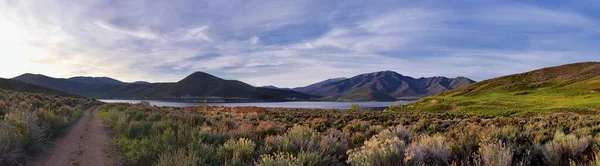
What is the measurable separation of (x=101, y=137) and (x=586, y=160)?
1461 centimetres

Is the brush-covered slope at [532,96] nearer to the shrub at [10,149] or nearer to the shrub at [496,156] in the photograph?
the shrub at [496,156]

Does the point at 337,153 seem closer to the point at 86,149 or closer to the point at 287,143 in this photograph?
the point at 287,143

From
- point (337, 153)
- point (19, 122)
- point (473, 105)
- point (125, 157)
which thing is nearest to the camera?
point (337, 153)

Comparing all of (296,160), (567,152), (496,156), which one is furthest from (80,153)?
(567,152)

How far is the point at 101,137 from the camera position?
1434 cm

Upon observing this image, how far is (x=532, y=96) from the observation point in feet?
176

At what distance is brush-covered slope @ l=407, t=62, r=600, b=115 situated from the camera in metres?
42.2

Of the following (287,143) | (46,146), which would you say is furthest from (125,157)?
(287,143)

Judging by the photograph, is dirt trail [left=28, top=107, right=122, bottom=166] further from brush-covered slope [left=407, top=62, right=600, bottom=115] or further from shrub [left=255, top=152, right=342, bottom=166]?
brush-covered slope [left=407, top=62, right=600, bottom=115]

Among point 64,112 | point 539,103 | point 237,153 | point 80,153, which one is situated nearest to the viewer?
point 237,153

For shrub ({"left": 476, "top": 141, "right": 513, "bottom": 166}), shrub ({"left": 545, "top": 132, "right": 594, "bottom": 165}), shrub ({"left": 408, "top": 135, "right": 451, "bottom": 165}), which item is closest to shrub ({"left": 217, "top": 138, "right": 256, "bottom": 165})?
shrub ({"left": 408, "top": 135, "right": 451, "bottom": 165})

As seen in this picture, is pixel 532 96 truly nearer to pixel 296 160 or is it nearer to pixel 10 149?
pixel 296 160

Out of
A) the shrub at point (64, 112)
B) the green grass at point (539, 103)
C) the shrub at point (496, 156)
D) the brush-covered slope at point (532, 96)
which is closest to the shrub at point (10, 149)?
the shrub at point (496, 156)

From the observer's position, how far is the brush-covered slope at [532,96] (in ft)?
139
